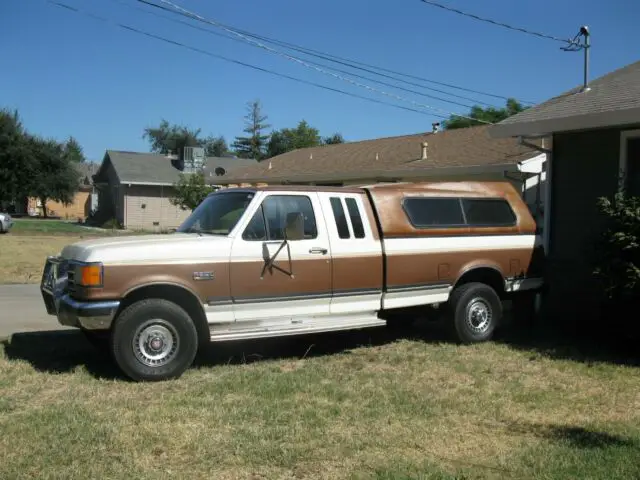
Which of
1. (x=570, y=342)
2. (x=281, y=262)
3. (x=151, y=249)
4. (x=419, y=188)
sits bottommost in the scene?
(x=570, y=342)

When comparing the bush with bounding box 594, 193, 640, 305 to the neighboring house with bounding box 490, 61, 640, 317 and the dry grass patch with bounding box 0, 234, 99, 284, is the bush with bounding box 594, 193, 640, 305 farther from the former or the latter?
the dry grass patch with bounding box 0, 234, 99, 284

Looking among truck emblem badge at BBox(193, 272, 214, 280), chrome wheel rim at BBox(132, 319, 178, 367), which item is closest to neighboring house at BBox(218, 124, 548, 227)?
truck emblem badge at BBox(193, 272, 214, 280)

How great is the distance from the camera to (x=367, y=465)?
452 cm

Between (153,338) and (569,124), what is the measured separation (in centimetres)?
655

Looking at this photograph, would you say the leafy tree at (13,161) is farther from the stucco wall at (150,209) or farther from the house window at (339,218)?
the house window at (339,218)

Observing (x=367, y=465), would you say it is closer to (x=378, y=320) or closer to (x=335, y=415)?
(x=335, y=415)

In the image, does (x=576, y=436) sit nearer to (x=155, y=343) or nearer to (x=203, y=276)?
(x=203, y=276)

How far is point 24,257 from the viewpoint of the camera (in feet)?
59.3

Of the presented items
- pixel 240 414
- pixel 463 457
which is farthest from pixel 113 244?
pixel 463 457

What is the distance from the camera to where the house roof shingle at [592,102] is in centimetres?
927

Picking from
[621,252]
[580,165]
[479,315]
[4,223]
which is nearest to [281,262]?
[479,315]

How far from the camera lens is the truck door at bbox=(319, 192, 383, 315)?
7.58 m


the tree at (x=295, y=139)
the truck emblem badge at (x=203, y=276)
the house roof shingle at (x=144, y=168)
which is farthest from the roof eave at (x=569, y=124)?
the tree at (x=295, y=139)

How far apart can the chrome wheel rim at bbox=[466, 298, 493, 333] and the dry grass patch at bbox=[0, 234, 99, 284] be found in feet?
32.0
